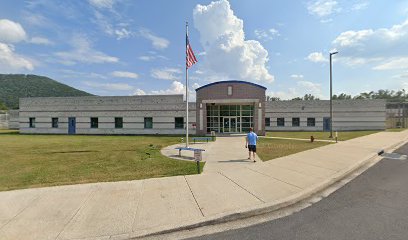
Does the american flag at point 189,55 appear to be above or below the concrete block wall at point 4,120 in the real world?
above

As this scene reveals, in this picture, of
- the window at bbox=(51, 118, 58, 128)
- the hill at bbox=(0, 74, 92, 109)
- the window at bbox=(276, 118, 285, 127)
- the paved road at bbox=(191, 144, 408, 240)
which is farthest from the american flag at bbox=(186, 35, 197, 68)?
the hill at bbox=(0, 74, 92, 109)

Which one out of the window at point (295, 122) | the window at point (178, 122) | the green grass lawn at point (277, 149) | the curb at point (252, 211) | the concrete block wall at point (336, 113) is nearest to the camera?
the curb at point (252, 211)

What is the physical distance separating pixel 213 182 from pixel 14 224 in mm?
5215

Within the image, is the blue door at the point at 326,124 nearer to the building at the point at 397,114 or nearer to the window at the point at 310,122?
the window at the point at 310,122

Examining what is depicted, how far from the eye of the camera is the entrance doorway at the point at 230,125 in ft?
105

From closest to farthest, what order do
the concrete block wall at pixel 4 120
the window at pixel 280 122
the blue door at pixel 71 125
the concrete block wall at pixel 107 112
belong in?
1. the concrete block wall at pixel 107 112
2. the blue door at pixel 71 125
3. the window at pixel 280 122
4. the concrete block wall at pixel 4 120

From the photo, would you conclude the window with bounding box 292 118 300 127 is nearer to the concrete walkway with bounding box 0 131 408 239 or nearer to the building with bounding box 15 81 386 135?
the building with bounding box 15 81 386 135

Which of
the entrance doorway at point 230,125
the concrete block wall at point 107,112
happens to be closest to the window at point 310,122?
the entrance doorway at point 230,125

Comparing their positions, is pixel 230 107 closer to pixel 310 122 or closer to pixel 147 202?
pixel 310 122

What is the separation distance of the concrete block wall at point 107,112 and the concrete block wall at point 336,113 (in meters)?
18.2

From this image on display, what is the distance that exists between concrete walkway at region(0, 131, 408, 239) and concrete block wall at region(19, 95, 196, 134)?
23.3 meters

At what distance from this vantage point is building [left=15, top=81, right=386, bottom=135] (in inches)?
1160

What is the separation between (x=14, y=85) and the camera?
422ft

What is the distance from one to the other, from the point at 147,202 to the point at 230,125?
2662 cm
